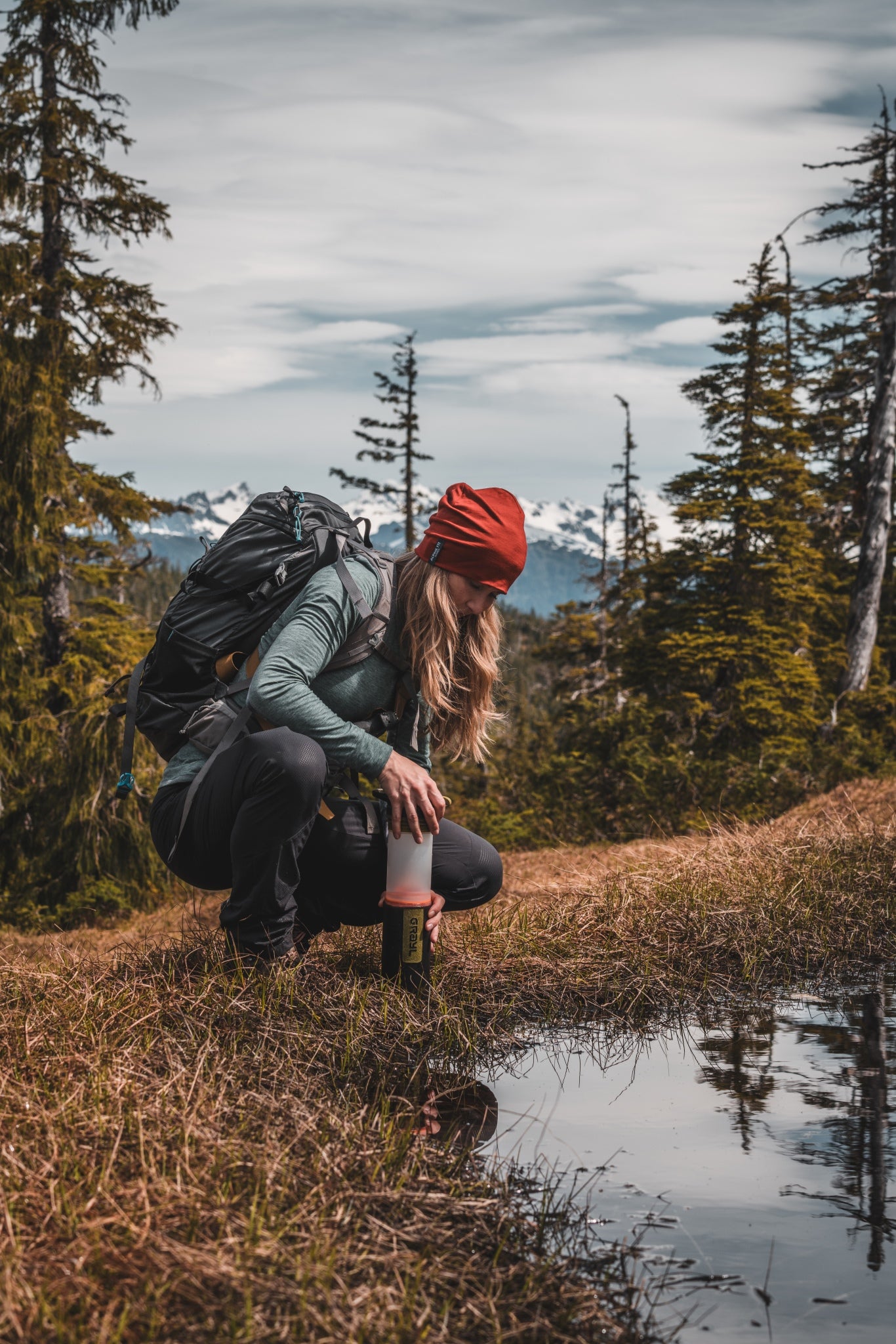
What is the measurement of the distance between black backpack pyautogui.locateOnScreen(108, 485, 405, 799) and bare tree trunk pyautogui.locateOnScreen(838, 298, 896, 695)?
15.5 meters

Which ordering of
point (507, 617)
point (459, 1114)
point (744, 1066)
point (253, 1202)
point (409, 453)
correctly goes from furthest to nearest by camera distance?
point (409, 453)
point (507, 617)
point (744, 1066)
point (459, 1114)
point (253, 1202)

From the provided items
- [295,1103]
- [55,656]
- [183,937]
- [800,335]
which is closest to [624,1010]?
[295,1103]

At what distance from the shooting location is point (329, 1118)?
2424mm

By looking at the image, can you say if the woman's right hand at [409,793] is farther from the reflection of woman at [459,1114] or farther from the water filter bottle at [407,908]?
the reflection of woman at [459,1114]

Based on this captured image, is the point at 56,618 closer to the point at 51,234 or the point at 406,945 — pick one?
the point at 51,234

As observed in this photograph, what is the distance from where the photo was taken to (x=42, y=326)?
13.2m

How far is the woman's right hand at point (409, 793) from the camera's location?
131 inches

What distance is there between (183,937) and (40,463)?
9.78m

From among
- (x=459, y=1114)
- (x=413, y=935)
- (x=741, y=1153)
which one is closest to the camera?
(x=741, y=1153)

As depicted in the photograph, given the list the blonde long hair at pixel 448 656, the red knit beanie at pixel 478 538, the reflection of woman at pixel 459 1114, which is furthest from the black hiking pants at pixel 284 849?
the reflection of woman at pixel 459 1114

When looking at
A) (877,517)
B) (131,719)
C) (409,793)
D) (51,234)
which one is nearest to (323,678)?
(409,793)

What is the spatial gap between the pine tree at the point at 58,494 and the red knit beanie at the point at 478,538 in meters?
10.3

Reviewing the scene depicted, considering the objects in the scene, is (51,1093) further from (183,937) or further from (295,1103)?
(183,937)

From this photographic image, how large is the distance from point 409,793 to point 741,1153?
137 cm
